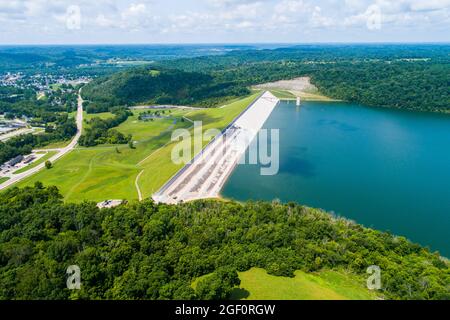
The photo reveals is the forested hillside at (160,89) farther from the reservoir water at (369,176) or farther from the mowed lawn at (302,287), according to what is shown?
the mowed lawn at (302,287)

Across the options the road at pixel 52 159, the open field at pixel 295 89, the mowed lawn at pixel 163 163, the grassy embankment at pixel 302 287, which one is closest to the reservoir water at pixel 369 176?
the mowed lawn at pixel 163 163

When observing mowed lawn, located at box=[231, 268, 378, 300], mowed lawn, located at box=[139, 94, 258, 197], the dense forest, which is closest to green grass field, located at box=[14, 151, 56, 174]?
mowed lawn, located at box=[139, 94, 258, 197]

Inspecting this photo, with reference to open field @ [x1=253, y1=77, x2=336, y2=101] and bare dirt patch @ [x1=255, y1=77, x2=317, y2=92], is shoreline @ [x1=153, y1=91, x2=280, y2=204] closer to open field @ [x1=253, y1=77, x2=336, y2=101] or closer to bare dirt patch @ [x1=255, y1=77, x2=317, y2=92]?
open field @ [x1=253, y1=77, x2=336, y2=101]

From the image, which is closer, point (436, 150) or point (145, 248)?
point (145, 248)
